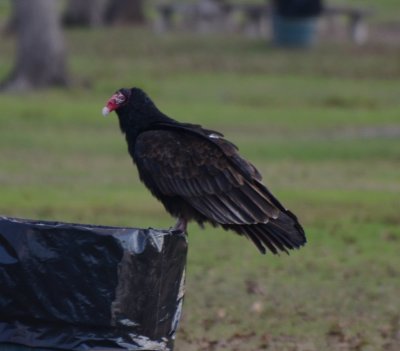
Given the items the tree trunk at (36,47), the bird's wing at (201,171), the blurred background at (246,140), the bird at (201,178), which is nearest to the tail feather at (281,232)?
the bird at (201,178)

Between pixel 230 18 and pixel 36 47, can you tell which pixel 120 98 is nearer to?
pixel 36 47

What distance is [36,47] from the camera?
27.2 meters

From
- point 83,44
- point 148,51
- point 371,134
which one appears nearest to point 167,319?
point 371,134

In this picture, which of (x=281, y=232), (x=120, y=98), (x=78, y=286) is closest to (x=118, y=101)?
(x=120, y=98)

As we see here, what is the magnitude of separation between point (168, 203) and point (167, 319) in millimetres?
1911

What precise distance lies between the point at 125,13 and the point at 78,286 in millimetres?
39912

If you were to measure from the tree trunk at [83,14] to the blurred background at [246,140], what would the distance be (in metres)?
0.05

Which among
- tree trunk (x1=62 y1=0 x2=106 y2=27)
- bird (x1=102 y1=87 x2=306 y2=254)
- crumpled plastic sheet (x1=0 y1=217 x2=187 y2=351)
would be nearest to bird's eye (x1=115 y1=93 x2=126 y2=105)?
bird (x1=102 y1=87 x2=306 y2=254)

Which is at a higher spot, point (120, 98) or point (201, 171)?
point (120, 98)

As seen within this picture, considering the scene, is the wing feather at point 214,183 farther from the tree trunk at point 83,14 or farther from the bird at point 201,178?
the tree trunk at point 83,14

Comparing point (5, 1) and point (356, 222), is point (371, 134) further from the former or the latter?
point (5, 1)

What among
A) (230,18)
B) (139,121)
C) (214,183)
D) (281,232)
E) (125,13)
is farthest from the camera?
(125,13)

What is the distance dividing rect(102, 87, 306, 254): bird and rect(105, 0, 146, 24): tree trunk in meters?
37.5

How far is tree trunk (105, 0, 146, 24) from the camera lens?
45.1 meters
